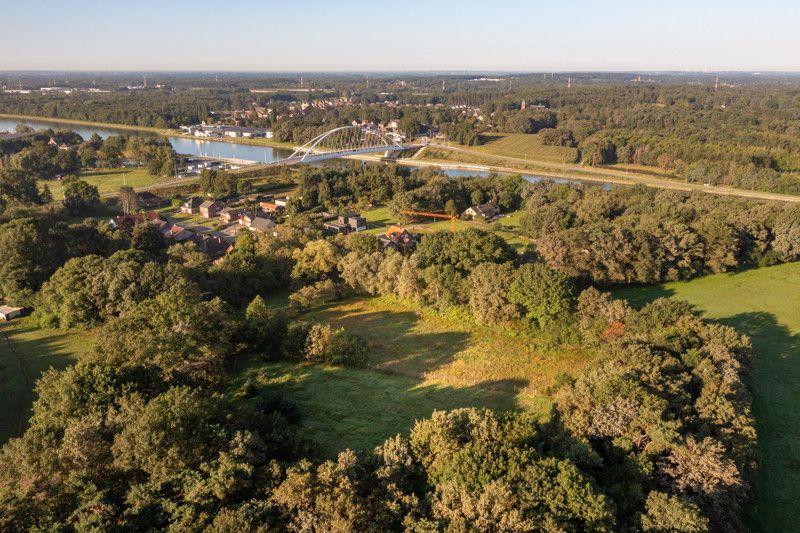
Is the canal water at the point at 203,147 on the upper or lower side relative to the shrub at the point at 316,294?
upper

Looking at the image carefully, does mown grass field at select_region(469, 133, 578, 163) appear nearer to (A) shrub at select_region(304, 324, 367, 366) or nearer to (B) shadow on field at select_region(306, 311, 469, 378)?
(B) shadow on field at select_region(306, 311, 469, 378)

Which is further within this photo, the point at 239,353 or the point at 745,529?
the point at 239,353

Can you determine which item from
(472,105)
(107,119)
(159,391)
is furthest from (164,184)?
(472,105)

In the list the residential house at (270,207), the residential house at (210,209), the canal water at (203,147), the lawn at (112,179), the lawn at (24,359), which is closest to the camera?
the lawn at (24,359)

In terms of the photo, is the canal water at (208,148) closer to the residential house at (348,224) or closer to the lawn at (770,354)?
the residential house at (348,224)

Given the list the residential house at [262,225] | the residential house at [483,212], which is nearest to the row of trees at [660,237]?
the residential house at [483,212]

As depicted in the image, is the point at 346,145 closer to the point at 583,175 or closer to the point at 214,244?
the point at 583,175

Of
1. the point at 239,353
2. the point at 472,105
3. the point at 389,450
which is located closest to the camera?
the point at 389,450

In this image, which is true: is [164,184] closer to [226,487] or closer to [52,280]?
[52,280]
